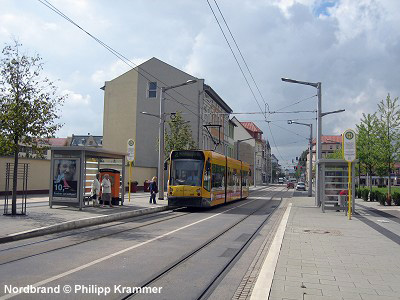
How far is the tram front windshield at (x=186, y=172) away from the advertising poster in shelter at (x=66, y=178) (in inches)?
209

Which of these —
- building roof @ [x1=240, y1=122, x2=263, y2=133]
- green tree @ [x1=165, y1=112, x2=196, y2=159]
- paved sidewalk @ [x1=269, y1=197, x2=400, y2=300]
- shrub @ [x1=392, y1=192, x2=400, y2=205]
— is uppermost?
building roof @ [x1=240, y1=122, x2=263, y2=133]

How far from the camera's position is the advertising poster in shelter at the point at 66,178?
1772 cm

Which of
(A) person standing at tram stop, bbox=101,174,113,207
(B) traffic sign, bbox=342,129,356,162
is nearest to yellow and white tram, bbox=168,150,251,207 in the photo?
(A) person standing at tram stop, bbox=101,174,113,207

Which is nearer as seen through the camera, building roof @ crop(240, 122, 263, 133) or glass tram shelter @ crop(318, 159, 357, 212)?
glass tram shelter @ crop(318, 159, 357, 212)

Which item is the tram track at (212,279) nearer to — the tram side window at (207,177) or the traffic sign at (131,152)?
the tram side window at (207,177)

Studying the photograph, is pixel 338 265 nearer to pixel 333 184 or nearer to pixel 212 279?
pixel 212 279

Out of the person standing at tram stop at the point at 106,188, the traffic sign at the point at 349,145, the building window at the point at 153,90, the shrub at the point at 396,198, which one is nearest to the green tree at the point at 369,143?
the shrub at the point at 396,198

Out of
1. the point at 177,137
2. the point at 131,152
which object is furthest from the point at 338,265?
the point at 177,137

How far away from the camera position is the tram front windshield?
21234 millimetres

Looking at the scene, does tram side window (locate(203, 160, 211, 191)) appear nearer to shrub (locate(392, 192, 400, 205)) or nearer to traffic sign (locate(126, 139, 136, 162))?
traffic sign (locate(126, 139, 136, 162))

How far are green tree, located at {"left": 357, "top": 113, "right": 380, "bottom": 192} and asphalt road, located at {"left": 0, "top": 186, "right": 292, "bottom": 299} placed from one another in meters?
18.6

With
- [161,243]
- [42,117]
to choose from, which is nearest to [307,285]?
[161,243]

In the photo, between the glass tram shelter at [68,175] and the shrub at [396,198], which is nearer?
the glass tram shelter at [68,175]

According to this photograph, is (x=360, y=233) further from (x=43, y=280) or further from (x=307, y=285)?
(x=43, y=280)
